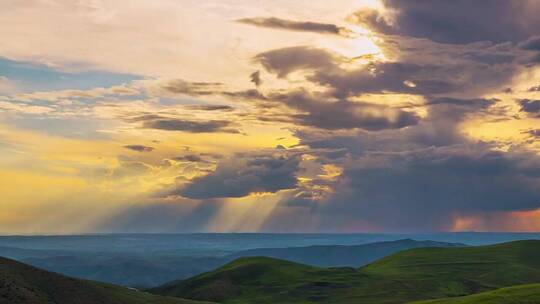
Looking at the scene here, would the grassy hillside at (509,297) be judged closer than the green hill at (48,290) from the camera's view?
No

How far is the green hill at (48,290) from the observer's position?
12738 cm

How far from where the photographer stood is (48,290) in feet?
461

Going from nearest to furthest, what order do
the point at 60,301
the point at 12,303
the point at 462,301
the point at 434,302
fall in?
the point at 12,303
the point at 60,301
the point at 462,301
the point at 434,302

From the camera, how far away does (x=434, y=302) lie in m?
156

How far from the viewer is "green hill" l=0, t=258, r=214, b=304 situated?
127m

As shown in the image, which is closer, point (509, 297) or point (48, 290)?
point (48, 290)

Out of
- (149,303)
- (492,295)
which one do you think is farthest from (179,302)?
(492,295)

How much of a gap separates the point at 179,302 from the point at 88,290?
2313 cm

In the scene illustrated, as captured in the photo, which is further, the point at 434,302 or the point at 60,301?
the point at 434,302

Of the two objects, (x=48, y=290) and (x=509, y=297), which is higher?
(x=509, y=297)

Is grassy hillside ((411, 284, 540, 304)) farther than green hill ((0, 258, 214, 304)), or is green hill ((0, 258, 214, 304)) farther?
grassy hillside ((411, 284, 540, 304))

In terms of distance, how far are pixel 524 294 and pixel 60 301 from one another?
99641 mm

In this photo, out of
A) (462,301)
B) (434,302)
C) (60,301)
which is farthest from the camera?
(434,302)

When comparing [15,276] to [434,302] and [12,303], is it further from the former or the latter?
[434,302]
